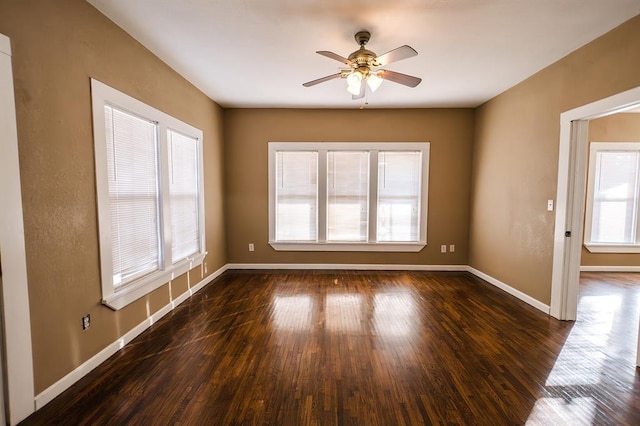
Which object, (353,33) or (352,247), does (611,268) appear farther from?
(353,33)

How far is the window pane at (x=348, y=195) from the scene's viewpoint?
4.88m

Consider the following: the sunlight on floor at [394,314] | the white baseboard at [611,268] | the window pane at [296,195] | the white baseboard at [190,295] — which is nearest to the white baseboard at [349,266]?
the white baseboard at [190,295]

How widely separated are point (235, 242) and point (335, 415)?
3740 mm

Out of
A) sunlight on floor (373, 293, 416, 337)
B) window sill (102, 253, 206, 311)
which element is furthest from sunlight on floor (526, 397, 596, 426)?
window sill (102, 253, 206, 311)

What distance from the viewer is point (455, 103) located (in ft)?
14.8

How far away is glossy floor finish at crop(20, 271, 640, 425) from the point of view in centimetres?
172

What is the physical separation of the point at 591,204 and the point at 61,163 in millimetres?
7017

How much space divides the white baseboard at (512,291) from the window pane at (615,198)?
2155 millimetres

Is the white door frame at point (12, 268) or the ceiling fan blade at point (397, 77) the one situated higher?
the ceiling fan blade at point (397, 77)

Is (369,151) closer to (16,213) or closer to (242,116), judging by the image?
(242,116)

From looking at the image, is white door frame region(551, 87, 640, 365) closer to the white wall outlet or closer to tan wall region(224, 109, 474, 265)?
tan wall region(224, 109, 474, 265)

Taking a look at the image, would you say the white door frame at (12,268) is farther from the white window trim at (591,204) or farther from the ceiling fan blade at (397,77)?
the white window trim at (591,204)

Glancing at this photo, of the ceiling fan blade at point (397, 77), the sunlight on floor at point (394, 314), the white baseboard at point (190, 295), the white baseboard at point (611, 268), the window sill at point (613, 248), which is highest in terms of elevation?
the ceiling fan blade at point (397, 77)

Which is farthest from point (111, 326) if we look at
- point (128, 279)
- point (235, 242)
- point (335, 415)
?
point (235, 242)
